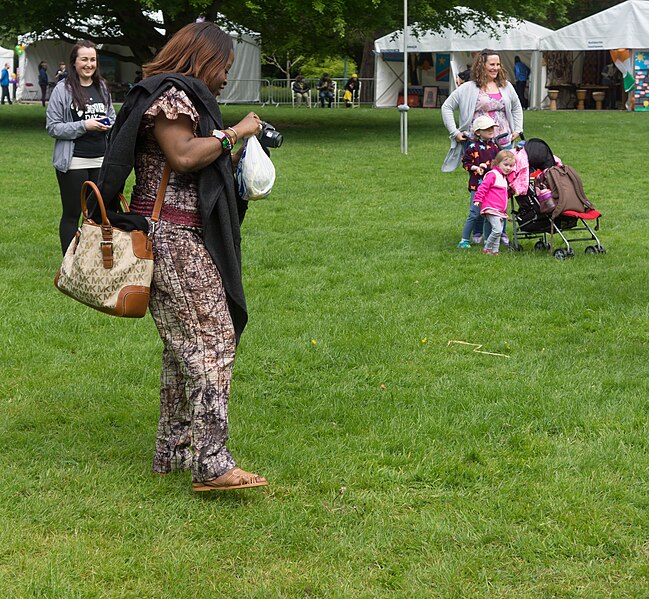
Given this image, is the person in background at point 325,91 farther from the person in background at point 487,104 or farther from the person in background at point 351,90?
the person in background at point 487,104

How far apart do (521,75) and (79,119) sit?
103 ft

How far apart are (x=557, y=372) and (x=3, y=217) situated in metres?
8.05

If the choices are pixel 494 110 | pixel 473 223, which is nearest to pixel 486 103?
pixel 494 110

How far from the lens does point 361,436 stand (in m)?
5.16

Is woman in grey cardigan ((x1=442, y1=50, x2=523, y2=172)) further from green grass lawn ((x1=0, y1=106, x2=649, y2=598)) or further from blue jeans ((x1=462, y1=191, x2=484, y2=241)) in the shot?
green grass lawn ((x1=0, y1=106, x2=649, y2=598))

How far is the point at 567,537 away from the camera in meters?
4.04

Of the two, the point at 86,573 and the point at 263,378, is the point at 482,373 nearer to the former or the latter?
the point at 263,378

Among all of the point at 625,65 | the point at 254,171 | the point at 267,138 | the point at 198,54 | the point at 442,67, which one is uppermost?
the point at 198,54

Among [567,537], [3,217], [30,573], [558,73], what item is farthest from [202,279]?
[558,73]

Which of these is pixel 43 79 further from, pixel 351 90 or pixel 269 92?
pixel 351 90

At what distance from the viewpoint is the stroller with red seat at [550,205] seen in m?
9.62

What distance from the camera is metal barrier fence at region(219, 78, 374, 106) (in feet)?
137

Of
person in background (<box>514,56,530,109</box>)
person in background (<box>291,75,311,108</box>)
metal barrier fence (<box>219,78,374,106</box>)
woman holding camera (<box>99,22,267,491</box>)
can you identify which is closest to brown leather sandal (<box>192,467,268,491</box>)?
woman holding camera (<box>99,22,267,491</box>)

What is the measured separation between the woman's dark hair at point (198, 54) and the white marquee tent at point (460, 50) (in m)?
30.4
